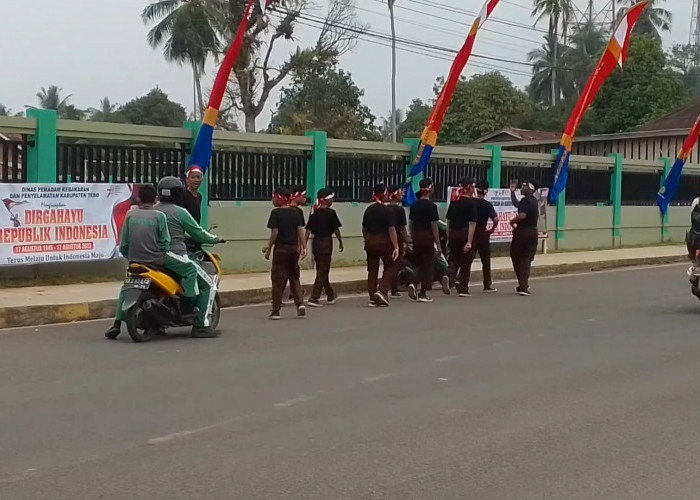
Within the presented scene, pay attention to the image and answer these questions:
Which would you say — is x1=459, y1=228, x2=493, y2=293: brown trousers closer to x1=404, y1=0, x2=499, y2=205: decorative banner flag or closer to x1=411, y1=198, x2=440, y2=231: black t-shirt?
x1=411, y1=198, x2=440, y2=231: black t-shirt

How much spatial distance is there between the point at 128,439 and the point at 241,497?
4.74 feet

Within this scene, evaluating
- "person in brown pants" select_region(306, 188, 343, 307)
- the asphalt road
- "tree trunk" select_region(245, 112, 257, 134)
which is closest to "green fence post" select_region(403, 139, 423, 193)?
"person in brown pants" select_region(306, 188, 343, 307)

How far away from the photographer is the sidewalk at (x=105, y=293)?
1168cm

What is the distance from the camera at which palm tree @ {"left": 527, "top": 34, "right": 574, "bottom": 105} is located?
67375 millimetres

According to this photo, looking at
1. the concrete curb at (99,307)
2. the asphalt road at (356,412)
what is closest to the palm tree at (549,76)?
the concrete curb at (99,307)

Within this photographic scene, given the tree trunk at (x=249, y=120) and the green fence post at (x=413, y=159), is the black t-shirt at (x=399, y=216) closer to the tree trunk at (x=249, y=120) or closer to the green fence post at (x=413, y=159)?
the green fence post at (x=413, y=159)

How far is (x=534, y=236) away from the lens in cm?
1534

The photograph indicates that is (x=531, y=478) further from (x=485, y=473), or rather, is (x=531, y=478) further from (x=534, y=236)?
(x=534, y=236)

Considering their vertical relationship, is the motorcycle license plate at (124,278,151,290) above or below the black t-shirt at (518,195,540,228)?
below

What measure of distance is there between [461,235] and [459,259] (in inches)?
17.8

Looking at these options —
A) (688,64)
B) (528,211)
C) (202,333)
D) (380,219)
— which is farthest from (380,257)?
(688,64)

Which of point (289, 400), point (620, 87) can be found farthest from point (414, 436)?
point (620, 87)

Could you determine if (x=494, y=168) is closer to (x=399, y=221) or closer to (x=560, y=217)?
(x=560, y=217)

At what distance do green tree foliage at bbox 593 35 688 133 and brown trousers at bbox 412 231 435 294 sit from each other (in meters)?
36.6
